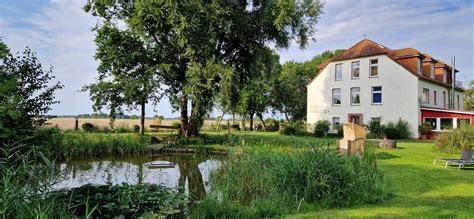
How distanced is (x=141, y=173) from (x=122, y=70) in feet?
38.2

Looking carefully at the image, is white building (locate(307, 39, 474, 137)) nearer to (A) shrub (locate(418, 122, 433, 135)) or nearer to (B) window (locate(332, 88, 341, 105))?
(B) window (locate(332, 88, 341, 105))

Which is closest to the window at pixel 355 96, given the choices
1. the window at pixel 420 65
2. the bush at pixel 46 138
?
the window at pixel 420 65

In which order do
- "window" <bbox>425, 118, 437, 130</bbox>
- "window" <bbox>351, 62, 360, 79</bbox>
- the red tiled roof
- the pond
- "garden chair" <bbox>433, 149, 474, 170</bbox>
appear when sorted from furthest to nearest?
"window" <bbox>351, 62, 360, 79</bbox> → the red tiled roof → "window" <bbox>425, 118, 437, 130</bbox> → "garden chair" <bbox>433, 149, 474, 170</bbox> → the pond

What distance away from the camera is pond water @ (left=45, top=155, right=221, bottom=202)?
8.83 meters

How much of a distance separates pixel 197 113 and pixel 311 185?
1436cm

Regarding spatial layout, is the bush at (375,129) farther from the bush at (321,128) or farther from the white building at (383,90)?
the bush at (321,128)

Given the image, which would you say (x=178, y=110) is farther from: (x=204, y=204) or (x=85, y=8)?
(x=204, y=204)

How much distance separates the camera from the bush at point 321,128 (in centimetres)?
2802

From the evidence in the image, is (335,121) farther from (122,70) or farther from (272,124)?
(122,70)

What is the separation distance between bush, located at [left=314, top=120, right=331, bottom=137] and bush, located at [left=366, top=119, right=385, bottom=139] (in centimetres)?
333

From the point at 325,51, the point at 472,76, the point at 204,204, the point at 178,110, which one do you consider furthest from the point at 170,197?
the point at 472,76

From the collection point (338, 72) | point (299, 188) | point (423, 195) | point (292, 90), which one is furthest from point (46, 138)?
point (292, 90)

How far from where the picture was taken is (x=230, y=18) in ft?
62.7

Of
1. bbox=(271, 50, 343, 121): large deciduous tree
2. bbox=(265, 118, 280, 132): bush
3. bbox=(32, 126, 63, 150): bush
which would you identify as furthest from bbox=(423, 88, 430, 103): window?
bbox=(32, 126, 63, 150): bush
